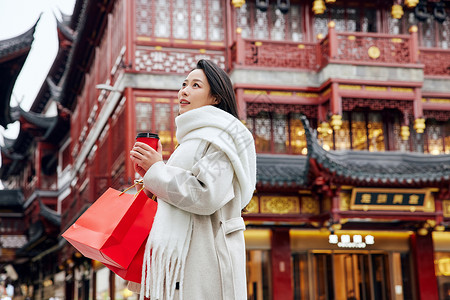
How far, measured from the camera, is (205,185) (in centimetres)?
276

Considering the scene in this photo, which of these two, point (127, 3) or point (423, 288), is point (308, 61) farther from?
point (423, 288)

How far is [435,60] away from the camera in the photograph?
18.7m

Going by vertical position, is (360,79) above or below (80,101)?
below

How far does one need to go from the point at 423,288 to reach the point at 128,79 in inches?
355

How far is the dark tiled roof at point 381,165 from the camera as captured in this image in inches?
613

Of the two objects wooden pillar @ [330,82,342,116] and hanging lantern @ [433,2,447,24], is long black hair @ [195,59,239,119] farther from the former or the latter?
hanging lantern @ [433,2,447,24]

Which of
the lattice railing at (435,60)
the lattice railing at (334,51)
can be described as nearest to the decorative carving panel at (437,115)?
the lattice railing at (435,60)

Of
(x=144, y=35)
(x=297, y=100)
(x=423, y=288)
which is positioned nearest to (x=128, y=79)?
(x=144, y=35)

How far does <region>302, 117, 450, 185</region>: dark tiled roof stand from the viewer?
15566 mm

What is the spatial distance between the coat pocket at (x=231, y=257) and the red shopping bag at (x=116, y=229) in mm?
314

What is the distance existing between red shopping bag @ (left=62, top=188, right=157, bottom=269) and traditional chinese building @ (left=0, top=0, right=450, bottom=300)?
42.3 feet

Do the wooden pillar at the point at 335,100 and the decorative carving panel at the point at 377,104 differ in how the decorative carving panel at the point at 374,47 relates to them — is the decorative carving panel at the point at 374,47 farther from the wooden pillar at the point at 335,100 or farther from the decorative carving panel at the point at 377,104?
the decorative carving panel at the point at 377,104

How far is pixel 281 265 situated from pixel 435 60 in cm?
686

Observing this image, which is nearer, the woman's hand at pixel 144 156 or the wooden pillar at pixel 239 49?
the woman's hand at pixel 144 156
